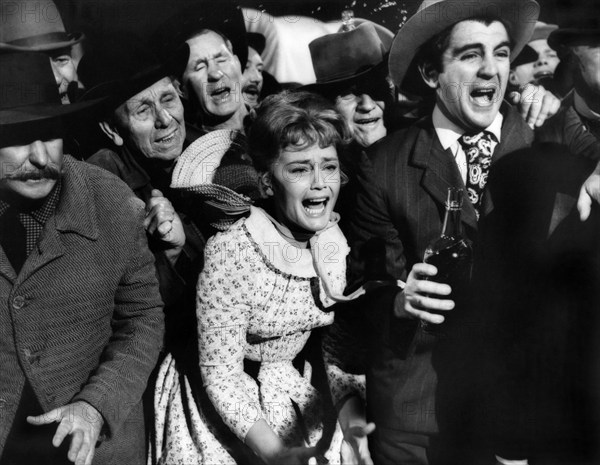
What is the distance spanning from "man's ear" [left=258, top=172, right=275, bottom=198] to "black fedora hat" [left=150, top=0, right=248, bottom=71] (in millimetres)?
511

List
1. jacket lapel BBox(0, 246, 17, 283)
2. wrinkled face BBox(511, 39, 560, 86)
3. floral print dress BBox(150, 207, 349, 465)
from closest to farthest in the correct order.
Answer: jacket lapel BBox(0, 246, 17, 283), floral print dress BBox(150, 207, 349, 465), wrinkled face BBox(511, 39, 560, 86)

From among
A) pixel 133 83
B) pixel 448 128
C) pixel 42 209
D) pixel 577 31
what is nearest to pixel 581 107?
pixel 577 31

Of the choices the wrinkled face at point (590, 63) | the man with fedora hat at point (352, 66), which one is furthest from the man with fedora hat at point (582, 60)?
the man with fedora hat at point (352, 66)

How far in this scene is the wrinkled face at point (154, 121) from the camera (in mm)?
3297

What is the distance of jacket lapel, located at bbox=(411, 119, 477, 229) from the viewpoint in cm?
337

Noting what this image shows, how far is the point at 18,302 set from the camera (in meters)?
3.07

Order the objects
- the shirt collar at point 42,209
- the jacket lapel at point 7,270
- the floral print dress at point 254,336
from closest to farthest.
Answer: the jacket lapel at point 7,270 → the shirt collar at point 42,209 → the floral print dress at point 254,336

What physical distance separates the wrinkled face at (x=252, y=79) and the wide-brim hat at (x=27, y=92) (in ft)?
2.59

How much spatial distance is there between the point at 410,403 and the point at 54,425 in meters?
1.65

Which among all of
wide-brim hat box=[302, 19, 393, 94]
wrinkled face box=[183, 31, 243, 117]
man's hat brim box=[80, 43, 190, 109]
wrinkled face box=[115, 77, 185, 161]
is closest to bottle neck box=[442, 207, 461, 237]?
wide-brim hat box=[302, 19, 393, 94]

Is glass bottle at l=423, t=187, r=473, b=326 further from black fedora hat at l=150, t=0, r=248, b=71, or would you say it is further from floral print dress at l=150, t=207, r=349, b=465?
black fedora hat at l=150, t=0, r=248, b=71

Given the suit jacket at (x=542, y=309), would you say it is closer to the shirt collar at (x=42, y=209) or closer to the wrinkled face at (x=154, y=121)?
the wrinkled face at (x=154, y=121)

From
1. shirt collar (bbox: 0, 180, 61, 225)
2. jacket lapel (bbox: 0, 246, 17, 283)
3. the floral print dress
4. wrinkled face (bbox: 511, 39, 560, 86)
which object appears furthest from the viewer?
wrinkled face (bbox: 511, 39, 560, 86)

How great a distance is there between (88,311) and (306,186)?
1.10 metres
